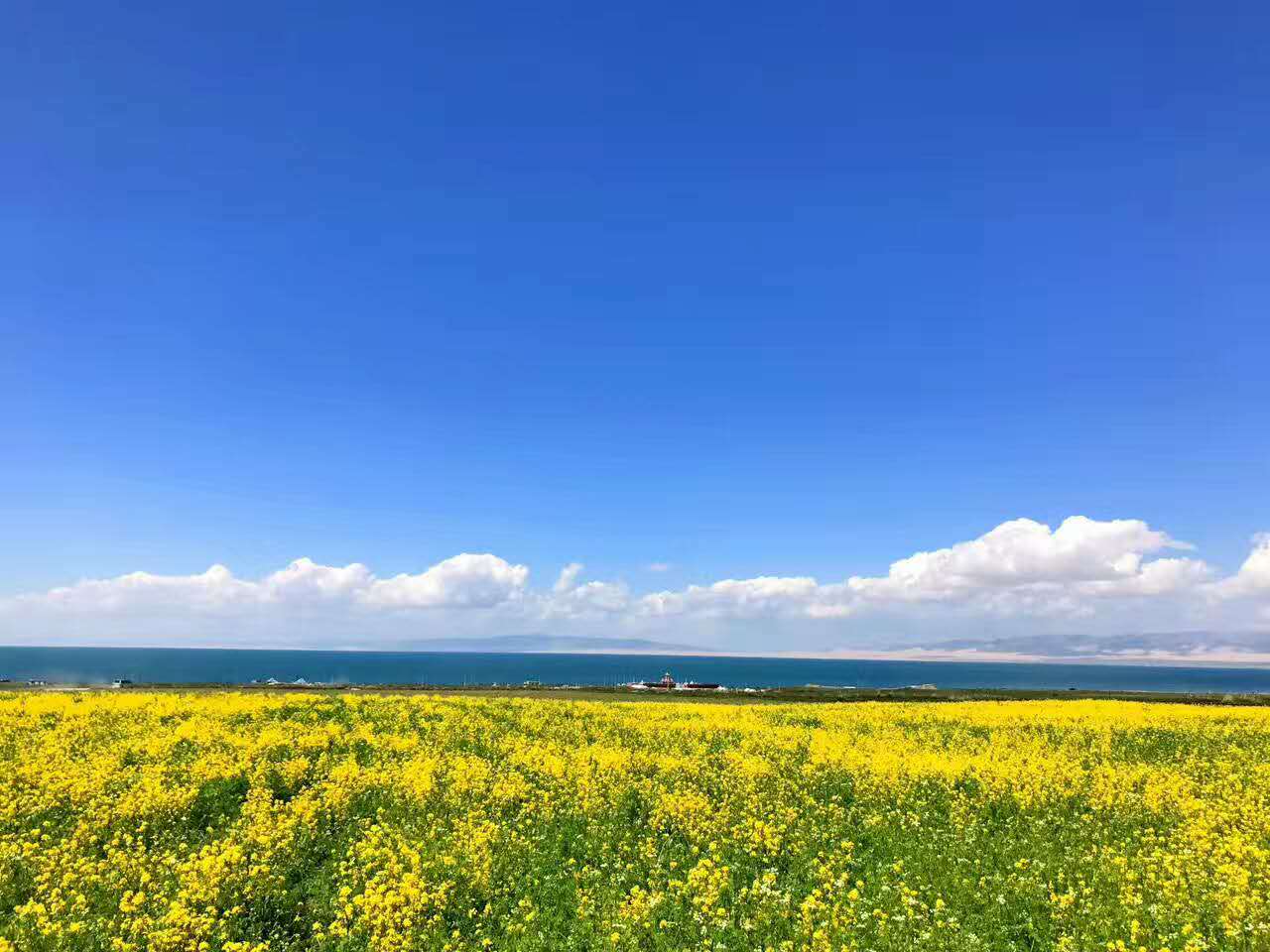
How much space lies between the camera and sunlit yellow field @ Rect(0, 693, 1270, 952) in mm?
10227

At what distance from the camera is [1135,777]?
60.7ft

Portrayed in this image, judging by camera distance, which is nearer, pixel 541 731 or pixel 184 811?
pixel 184 811

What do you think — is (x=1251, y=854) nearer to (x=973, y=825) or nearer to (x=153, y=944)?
(x=973, y=825)

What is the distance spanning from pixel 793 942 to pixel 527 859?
572cm

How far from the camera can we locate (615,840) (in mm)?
14352

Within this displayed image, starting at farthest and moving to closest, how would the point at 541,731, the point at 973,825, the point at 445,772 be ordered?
the point at 541,731 < the point at 445,772 < the point at 973,825

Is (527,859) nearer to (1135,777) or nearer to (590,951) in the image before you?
(590,951)

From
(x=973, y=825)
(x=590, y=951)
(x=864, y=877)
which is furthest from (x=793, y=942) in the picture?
(x=973, y=825)

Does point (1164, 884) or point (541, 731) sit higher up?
point (1164, 884)

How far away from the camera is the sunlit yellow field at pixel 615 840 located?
10.2 meters

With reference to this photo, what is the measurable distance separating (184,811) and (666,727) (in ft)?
57.2

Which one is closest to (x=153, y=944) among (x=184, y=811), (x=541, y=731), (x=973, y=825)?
(x=184, y=811)

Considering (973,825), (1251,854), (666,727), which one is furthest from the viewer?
(666,727)

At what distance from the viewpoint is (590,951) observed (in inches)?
388
